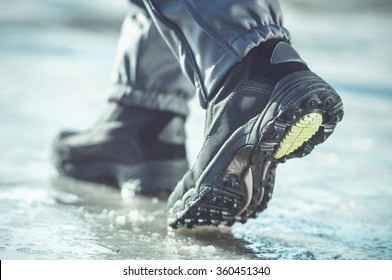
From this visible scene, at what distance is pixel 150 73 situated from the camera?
1881 mm

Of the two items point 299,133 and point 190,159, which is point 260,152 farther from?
point 190,159

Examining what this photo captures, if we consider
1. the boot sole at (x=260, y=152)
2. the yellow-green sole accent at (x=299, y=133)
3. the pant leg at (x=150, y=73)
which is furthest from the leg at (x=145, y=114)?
the yellow-green sole accent at (x=299, y=133)

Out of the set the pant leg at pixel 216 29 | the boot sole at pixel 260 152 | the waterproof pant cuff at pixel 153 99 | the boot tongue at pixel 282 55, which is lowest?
the boot sole at pixel 260 152

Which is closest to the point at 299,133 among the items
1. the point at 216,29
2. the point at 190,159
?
the point at 216,29

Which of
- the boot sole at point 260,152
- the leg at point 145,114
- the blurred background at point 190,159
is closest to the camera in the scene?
the boot sole at point 260,152

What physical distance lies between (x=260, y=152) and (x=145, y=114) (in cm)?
57

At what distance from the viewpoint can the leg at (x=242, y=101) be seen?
1344 millimetres

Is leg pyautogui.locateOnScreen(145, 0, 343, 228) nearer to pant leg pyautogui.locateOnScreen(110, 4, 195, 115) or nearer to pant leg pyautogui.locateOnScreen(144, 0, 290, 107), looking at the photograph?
pant leg pyautogui.locateOnScreen(144, 0, 290, 107)

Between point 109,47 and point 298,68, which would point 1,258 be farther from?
point 109,47

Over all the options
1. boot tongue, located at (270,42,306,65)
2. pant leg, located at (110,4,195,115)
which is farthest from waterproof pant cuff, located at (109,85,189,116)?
boot tongue, located at (270,42,306,65)

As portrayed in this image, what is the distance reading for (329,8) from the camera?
4.68m

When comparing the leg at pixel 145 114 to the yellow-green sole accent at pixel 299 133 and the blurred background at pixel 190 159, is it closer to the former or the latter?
the blurred background at pixel 190 159

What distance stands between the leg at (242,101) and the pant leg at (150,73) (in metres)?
0.35

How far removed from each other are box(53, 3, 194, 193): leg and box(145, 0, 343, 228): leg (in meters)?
0.34
